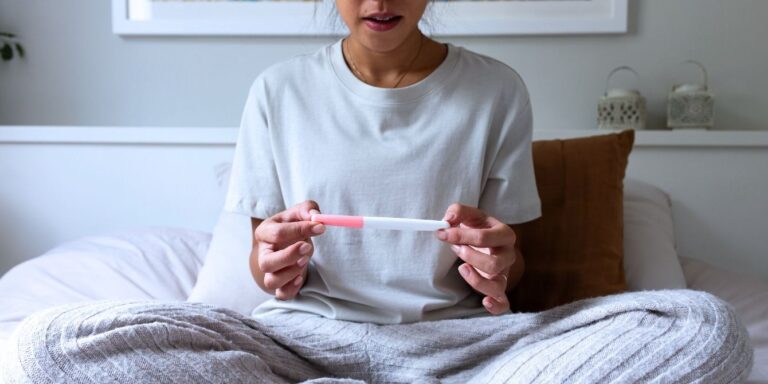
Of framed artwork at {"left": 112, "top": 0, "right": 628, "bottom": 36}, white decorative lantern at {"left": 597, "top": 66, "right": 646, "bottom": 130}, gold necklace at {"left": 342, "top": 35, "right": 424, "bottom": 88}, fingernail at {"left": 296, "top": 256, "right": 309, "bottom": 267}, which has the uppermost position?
framed artwork at {"left": 112, "top": 0, "right": 628, "bottom": 36}

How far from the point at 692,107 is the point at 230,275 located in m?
1.05

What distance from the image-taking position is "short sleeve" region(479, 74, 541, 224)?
3.71ft

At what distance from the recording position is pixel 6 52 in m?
2.01

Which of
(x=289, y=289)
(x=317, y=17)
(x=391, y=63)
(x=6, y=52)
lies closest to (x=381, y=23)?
(x=391, y=63)

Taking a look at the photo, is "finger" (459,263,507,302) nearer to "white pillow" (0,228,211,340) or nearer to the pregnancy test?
the pregnancy test

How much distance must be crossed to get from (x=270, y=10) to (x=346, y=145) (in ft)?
3.00

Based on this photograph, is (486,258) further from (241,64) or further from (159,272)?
(241,64)

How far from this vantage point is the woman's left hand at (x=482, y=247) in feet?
3.03

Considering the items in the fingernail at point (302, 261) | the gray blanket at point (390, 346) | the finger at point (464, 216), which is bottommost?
the gray blanket at point (390, 346)

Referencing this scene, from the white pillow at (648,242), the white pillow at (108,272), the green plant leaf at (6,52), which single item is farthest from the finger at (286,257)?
the green plant leaf at (6,52)

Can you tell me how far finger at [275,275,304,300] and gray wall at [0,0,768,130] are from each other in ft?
3.28

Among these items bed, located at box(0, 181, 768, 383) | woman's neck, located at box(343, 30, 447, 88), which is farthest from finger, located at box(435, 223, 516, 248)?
bed, located at box(0, 181, 768, 383)

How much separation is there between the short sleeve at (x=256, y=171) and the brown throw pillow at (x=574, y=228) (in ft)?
1.50

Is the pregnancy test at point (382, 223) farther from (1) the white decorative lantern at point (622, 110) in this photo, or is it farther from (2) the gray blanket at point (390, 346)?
(1) the white decorative lantern at point (622, 110)
